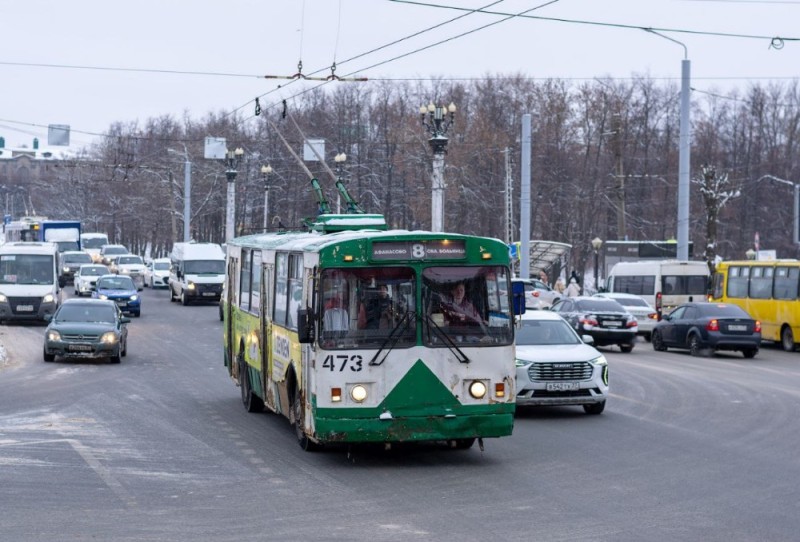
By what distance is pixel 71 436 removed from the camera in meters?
16.6

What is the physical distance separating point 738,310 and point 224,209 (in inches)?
2717

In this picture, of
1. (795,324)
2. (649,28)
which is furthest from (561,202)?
(649,28)

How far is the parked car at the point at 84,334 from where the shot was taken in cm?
2892

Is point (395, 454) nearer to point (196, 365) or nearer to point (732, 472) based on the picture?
point (732, 472)

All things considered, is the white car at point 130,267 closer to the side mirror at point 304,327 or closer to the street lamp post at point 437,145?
the street lamp post at point 437,145

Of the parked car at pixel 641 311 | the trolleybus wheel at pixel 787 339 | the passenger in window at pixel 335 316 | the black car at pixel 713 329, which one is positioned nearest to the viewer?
the passenger in window at pixel 335 316

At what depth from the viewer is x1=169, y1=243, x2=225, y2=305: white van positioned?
55469 mm

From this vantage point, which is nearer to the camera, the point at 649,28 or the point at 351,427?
the point at 351,427

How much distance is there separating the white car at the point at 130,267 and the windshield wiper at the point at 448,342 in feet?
195

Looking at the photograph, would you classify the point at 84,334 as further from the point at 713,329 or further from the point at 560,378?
the point at 713,329

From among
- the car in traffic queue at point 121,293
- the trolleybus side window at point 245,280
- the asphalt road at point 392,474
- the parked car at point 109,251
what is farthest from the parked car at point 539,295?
the parked car at point 109,251

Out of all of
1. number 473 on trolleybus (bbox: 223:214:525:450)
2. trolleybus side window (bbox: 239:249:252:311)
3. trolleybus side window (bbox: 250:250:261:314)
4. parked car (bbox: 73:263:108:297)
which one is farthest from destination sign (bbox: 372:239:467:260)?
parked car (bbox: 73:263:108:297)

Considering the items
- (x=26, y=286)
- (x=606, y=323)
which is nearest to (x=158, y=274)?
(x=26, y=286)

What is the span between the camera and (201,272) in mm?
55906
